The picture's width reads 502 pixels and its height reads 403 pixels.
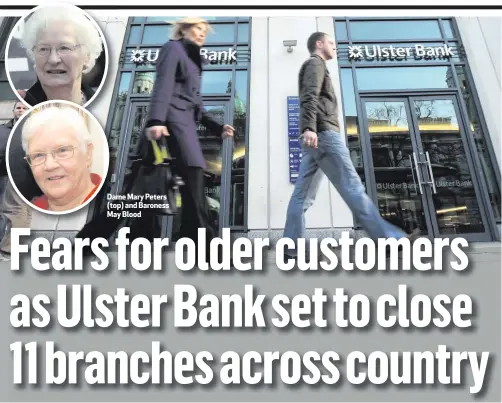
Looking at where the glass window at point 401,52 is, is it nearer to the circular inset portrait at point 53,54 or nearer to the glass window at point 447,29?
the glass window at point 447,29

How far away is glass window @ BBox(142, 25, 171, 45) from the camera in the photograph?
3.90 metres

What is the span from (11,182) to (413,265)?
373cm

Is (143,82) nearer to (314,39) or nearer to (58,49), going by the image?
(58,49)

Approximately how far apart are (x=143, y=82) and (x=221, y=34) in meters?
1.09

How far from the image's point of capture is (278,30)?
4.25 m

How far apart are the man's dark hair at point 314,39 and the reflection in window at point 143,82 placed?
1.77 m

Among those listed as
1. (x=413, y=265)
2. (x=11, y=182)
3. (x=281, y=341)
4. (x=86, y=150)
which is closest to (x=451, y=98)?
(x=413, y=265)

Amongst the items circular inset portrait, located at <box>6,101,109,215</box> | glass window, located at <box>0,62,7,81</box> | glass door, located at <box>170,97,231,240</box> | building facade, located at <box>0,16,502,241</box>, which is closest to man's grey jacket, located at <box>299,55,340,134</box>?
building facade, located at <box>0,16,502,241</box>

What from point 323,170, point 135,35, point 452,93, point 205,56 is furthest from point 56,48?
point 452,93

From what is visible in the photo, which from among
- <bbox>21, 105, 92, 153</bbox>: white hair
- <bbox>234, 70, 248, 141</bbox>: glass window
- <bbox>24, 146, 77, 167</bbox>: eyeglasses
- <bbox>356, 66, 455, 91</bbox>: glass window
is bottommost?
<bbox>24, 146, 77, 167</bbox>: eyeglasses

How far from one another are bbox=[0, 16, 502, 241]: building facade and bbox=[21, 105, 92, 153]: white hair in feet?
0.94

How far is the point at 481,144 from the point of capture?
4180 millimetres

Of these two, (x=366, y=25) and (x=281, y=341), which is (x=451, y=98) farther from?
(x=281, y=341)

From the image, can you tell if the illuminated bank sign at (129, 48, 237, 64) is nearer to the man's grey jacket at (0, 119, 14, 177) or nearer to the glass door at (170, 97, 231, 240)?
the glass door at (170, 97, 231, 240)
